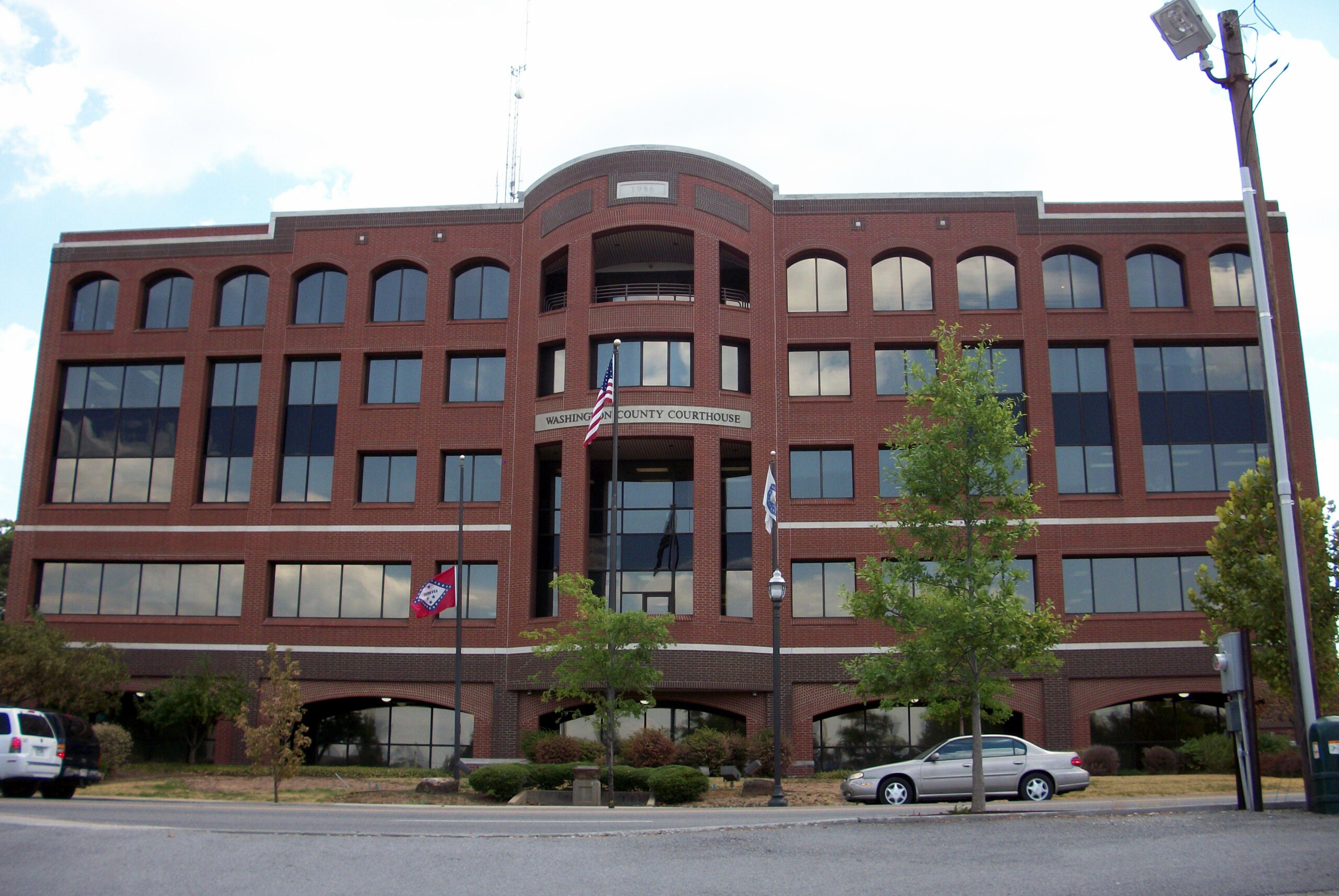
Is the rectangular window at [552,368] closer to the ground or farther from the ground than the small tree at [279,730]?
farther from the ground

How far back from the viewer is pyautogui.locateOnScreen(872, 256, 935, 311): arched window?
127 ft

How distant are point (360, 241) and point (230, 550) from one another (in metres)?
12.2

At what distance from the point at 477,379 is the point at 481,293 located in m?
3.28

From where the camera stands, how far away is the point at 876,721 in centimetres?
3622

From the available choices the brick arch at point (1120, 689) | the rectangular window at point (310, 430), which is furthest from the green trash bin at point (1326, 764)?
the rectangular window at point (310, 430)

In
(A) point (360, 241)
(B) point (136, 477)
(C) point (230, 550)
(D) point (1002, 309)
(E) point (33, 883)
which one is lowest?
(E) point (33, 883)

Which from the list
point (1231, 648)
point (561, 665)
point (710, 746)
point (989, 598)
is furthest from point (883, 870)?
point (710, 746)

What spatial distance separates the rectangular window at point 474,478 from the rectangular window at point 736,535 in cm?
784

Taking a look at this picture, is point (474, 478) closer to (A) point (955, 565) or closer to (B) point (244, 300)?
(B) point (244, 300)

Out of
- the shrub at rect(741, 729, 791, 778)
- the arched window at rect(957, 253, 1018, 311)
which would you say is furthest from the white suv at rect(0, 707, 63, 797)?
the arched window at rect(957, 253, 1018, 311)

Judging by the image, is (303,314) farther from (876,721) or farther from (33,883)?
(33,883)

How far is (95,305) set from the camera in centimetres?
4184

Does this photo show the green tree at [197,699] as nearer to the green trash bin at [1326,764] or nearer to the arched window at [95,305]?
the arched window at [95,305]

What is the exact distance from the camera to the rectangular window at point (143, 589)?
126ft
